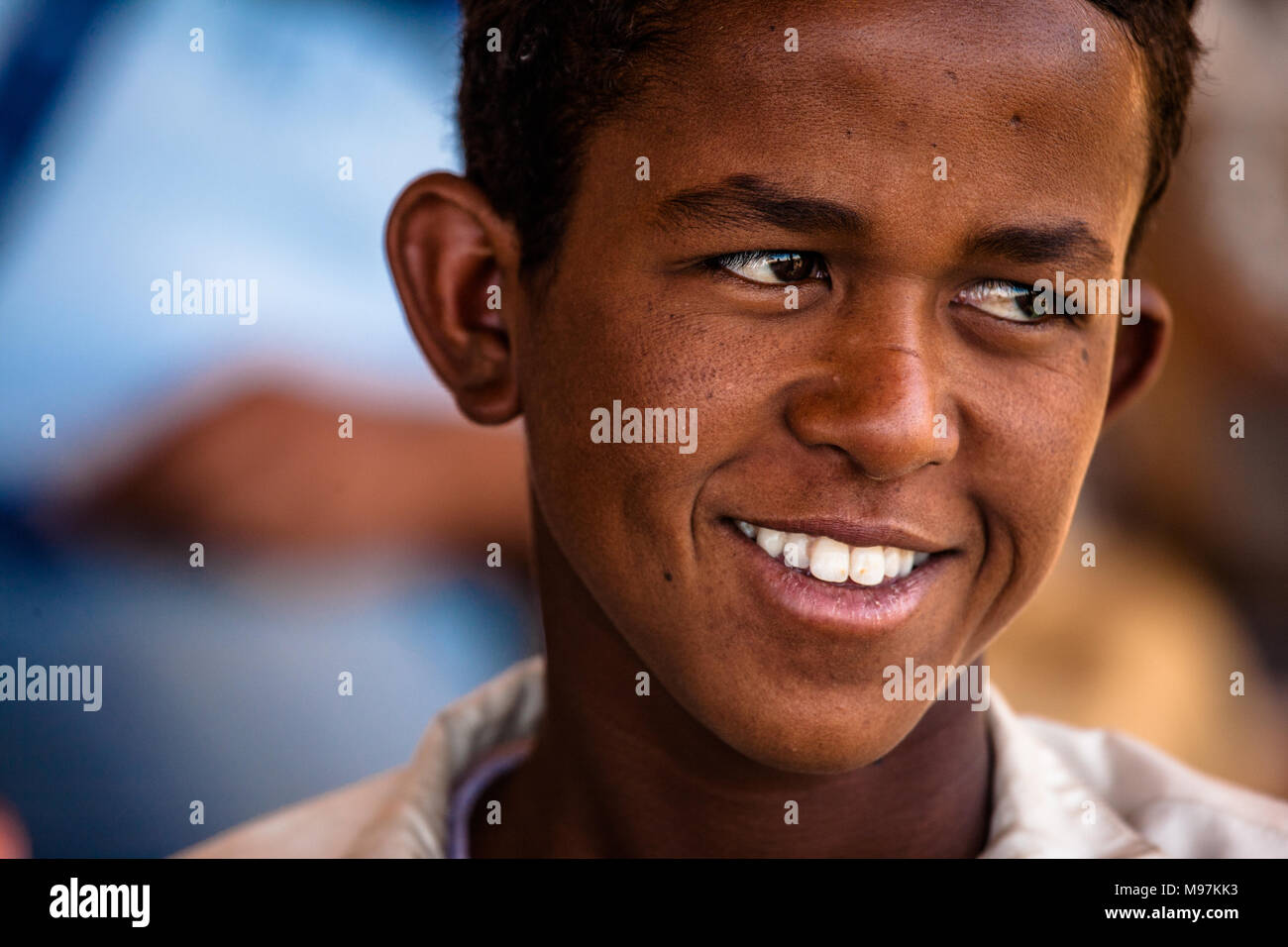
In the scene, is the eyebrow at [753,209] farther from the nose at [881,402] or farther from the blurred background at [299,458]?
the blurred background at [299,458]

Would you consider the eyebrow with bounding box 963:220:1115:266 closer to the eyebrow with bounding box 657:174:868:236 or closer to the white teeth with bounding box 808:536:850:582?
the eyebrow with bounding box 657:174:868:236

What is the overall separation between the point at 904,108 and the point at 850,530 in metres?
0.43

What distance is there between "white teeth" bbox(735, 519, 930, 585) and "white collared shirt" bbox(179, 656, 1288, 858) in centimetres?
44

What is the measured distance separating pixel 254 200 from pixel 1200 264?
2.52m

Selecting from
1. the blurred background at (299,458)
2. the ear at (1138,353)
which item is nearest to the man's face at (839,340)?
the ear at (1138,353)

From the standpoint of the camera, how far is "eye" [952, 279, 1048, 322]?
135 cm

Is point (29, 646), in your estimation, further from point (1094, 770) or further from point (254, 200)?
point (1094, 770)

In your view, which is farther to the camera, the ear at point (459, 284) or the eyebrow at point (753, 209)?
the ear at point (459, 284)

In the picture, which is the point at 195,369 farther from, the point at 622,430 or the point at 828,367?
the point at 828,367

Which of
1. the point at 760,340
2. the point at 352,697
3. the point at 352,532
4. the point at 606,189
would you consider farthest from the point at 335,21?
the point at 760,340

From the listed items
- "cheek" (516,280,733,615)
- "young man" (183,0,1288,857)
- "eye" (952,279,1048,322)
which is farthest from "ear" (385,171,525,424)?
Answer: "eye" (952,279,1048,322)

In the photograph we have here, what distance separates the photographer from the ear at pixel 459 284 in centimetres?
164

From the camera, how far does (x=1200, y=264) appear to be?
3.39 metres

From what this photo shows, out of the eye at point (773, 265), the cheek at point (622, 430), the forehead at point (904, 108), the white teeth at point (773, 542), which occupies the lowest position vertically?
the white teeth at point (773, 542)
